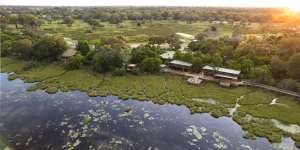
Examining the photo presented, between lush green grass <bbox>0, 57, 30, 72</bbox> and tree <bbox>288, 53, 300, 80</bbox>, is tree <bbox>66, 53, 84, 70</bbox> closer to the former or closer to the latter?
lush green grass <bbox>0, 57, 30, 72</bbox>

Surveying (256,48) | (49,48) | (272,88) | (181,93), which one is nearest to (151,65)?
(181,93)

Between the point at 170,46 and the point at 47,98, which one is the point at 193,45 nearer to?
the point at 170,46

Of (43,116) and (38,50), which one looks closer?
(43,116)

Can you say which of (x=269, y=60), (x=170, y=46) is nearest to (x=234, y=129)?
(x=269, y=60)

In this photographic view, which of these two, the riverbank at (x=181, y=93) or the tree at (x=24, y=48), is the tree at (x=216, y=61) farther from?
the tree at (x=24, y=48)

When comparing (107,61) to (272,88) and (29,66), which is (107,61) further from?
(272,88)

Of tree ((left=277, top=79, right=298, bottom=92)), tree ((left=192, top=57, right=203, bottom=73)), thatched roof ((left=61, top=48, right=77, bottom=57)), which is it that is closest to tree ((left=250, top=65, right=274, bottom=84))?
tree ((left=277, top=79, right=298, bottom=92))

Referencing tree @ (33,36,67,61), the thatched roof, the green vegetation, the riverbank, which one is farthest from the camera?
tree @ (33,36,67,61)

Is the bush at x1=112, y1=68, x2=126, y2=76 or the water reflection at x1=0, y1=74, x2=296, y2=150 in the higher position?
the bush at x1=112, y1=68, x2=126, y2=76
